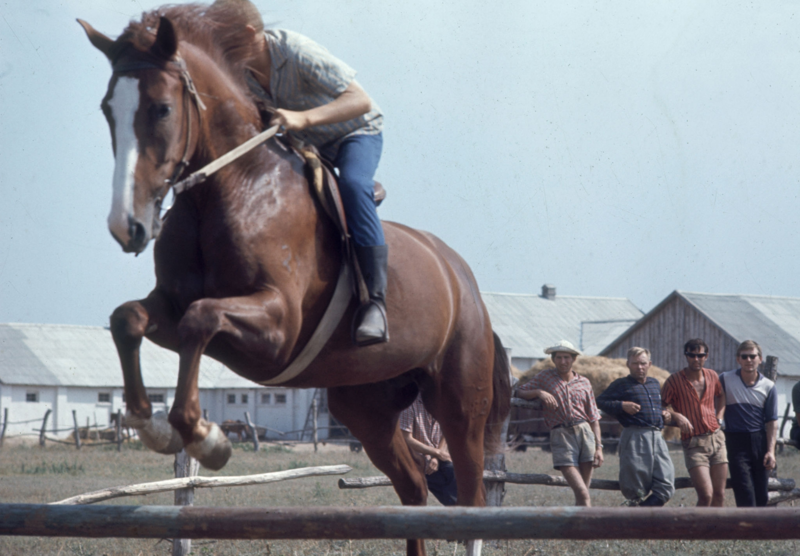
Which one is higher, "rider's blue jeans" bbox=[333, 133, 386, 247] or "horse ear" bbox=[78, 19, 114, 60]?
"horse ear" bbox=[78, 19, 114, 60]

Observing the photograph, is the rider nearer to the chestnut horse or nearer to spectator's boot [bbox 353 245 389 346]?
spectator's boot [bbox 353 245 389 346]

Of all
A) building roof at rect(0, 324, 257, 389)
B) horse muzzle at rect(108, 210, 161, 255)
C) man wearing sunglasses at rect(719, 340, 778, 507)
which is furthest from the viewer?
building roof at rect(0, 324, 257, 389)

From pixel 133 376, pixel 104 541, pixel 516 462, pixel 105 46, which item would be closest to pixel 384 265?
pixel 133 376

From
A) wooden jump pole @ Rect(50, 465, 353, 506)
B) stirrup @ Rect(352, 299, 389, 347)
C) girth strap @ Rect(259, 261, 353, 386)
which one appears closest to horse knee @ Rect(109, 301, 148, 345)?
girth strap @ Rect(259, 261, 353, 386)

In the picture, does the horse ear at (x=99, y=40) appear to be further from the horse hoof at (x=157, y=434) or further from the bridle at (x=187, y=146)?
the horse hoof at (x=157, y=434)

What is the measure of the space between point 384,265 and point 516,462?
17898 mm

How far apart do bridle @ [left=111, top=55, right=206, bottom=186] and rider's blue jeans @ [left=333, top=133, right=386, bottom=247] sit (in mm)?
833

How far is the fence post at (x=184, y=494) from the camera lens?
750cm

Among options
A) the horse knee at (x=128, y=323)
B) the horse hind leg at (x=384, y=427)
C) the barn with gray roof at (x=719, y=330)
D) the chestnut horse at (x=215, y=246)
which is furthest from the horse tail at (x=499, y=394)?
the barn with gray roof at (x=719, y=330)

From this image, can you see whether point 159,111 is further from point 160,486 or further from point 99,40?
point 160,486

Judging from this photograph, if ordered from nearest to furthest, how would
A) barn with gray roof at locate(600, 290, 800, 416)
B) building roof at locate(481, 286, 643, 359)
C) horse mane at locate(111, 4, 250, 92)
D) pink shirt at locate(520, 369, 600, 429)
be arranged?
1. horse mane at locate(111, 4, 250, 92)
2. pink shirt at locate(520, 369, 600, 429)
3. barn with gray roof at locate(600, 290, 800, 416)
4. building roof at locate(481, 286, 643, 359)

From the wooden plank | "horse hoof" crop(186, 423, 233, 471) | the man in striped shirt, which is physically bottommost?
the wooden plank

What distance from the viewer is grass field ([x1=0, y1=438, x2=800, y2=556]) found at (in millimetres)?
7488

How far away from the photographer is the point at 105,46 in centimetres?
352
